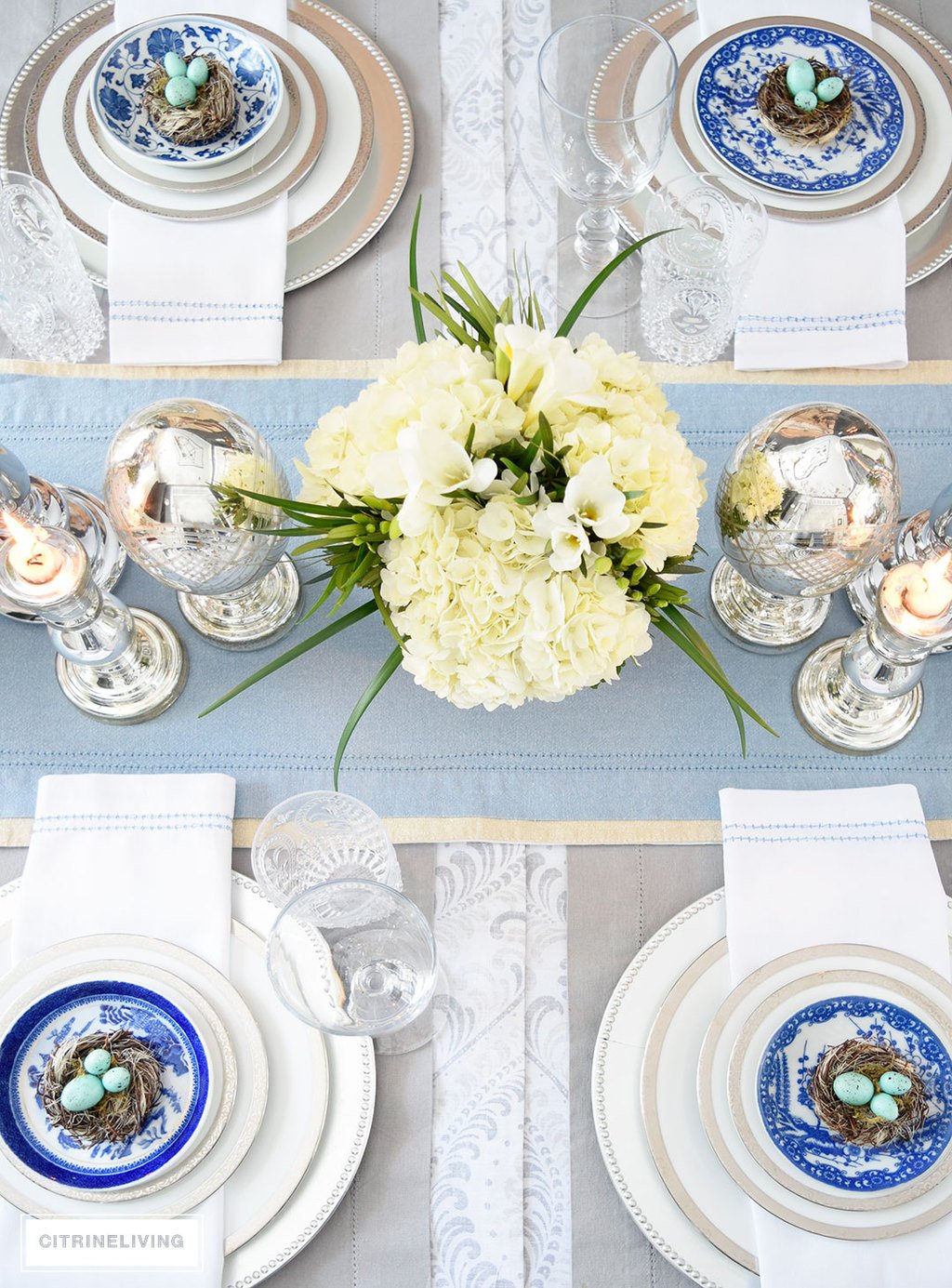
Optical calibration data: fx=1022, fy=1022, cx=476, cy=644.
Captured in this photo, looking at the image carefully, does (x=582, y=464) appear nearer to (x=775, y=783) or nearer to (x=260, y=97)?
(x=775, y=783)

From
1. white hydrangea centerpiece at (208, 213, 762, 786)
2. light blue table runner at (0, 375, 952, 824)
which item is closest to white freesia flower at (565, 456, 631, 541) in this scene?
white hydrangea centerpiece at (208, 213, 762, 786)

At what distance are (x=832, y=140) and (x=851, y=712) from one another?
0.55m

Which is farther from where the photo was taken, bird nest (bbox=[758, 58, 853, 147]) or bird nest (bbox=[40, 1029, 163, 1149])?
bird nest (bbox=[758, 58, 853, 147])

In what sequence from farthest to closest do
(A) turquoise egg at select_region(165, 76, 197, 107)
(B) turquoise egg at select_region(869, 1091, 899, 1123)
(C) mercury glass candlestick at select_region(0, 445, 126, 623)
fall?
(A) turquoise egg at select_region(165, 76, 197, 107), (C) mercury glass candlestick at select_region(0, 445, 126, 623), (B) turquoise egg at select_region(869, 1091, 899, 1123)

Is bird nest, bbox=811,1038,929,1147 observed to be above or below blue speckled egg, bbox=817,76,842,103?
below

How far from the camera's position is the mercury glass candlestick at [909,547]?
0.84 meters

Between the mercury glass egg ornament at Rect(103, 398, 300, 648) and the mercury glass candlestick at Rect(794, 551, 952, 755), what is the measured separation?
461 millimetres

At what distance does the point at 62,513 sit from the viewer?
0.86 metres

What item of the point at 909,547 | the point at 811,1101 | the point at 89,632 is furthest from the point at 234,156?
the point at 811,1101

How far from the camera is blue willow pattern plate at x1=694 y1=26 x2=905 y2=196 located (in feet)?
3.17

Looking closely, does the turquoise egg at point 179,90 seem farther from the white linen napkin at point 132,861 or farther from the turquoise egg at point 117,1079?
the turquoise egg at point 117,1079

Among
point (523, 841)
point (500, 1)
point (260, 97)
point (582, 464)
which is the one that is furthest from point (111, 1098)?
point (500, 1)

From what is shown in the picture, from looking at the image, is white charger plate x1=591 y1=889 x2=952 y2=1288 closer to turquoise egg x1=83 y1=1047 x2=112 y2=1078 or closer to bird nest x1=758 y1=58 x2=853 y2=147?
turquoise egg x1=83 y1=1047 x2=112 y2=1078

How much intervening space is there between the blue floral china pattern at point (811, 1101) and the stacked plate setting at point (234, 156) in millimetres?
776
